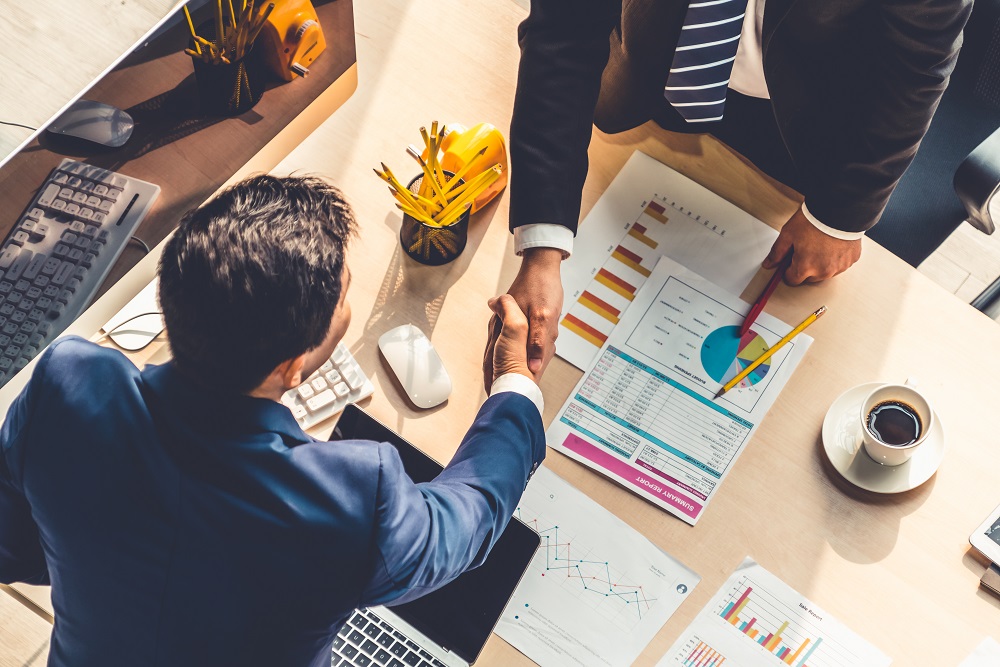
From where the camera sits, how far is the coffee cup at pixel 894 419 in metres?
1.06

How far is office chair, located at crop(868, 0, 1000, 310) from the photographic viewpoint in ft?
4.31

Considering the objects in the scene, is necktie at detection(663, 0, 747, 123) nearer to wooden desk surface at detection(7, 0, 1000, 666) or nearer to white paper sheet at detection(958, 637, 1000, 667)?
wooden desk surface at detection(7, 0, 1000, 666)

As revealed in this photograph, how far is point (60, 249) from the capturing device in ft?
3.18

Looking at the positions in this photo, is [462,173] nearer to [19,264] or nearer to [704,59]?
[704,59]

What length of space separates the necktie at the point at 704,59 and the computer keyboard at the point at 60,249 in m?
0.76

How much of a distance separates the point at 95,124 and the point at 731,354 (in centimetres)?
87

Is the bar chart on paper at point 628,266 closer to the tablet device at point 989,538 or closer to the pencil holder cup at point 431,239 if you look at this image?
the pencil holder cup at point 431,239

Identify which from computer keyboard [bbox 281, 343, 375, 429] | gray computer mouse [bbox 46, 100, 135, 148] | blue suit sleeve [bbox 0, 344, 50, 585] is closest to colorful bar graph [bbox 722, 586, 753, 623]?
computer keyboard [bbox 281, 343, 375, 429]

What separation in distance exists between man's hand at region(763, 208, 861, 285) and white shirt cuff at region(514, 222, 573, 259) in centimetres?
31

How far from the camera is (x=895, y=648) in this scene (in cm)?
104

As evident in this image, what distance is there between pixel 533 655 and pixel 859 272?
745mm

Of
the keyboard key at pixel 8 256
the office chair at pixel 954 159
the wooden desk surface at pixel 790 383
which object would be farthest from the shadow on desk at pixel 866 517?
the keyboard key at pixel 8 256

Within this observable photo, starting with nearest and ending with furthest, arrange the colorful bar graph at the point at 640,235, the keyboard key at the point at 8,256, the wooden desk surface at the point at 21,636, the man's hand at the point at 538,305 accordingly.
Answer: the keyboard key at the point at 8,256 → the wooden desk surface at the point at 21,636 → the man's hand at the point at 538,305 → the colorful bar graph at the point at 640,235

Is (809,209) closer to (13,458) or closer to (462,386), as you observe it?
(462,386)
